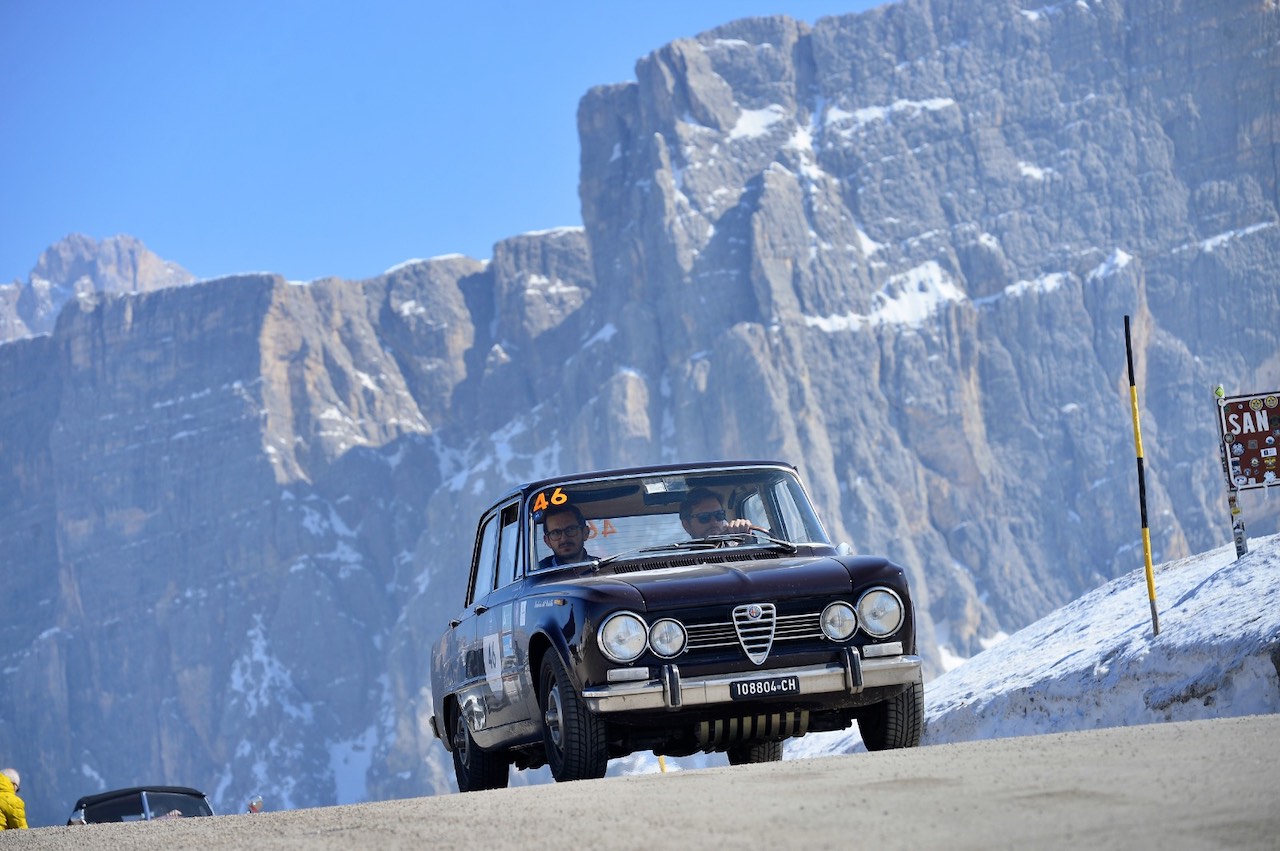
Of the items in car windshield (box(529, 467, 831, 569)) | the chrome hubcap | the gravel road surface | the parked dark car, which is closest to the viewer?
the gravel road surface

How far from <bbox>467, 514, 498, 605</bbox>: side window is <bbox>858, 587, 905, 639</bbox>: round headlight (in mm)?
3055

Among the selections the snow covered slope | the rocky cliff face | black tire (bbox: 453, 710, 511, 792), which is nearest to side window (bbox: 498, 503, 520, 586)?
black tire (bbox: 453, 710, 511, 792)

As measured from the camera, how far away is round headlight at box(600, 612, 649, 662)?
27.4 feet

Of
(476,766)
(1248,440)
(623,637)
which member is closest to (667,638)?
(623,637)

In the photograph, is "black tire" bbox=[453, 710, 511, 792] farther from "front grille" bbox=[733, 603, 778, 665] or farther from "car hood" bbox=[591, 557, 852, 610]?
"front grille" bbox=[733, 603, 778, 665]

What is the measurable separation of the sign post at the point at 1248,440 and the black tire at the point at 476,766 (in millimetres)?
9025

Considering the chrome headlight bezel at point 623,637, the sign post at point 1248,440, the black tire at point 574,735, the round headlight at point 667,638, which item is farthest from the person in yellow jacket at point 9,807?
the sign post at point 1248,440

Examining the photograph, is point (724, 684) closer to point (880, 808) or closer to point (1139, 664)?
point (880, 808)

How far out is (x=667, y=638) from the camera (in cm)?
844

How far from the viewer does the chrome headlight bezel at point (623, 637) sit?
8.36 meters

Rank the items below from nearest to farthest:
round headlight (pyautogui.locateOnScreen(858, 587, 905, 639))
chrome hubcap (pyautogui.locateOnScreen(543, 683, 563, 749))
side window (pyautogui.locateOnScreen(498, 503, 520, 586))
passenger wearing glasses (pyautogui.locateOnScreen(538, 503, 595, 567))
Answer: round headlight (pyautogui.locateOnScreen(858, 587, 905, 639)), chrome hubcap (pyautogui.locateOnScreen(543, 683, 563, 749)), passenger wearing glasses (pyautogui.locateOnScreen(538, 503, 595, 567)), side window (pyautogui.locateOnScreen(498, 503, 520, 586))

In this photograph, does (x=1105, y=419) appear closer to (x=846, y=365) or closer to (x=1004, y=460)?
(x=1004, y=460)

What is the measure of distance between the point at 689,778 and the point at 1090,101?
19566 cm

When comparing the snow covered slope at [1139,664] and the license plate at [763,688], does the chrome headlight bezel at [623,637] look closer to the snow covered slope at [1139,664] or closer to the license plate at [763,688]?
the license plate at [763,688]
